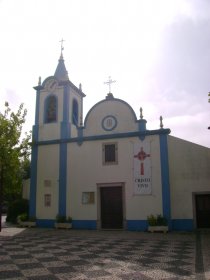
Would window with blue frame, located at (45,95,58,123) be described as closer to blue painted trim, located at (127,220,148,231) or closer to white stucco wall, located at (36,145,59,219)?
white stucco wall, located at (36,145,59,219)

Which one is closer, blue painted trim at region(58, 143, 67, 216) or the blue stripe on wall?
blue painted trim at region(58, 143, 67, 216)

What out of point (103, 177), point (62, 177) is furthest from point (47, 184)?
point (103, 177)

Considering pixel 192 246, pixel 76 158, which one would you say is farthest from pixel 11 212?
pixel 192 246

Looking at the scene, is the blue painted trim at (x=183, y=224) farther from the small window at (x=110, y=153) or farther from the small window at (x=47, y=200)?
the small window at (x=47, y=200)

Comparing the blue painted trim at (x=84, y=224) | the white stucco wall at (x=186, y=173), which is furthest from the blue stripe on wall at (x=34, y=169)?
the white stucco wall at (x=186, y=173)

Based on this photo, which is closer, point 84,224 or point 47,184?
point 84,224

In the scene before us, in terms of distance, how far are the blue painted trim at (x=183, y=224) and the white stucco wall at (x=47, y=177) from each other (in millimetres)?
7162

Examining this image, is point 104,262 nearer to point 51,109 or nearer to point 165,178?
point 165,178

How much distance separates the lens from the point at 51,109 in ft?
70.2

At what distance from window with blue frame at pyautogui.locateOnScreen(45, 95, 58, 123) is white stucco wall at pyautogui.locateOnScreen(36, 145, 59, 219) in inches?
83.4

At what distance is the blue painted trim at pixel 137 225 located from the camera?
17.0 metres

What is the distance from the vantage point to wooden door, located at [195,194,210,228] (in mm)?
17031

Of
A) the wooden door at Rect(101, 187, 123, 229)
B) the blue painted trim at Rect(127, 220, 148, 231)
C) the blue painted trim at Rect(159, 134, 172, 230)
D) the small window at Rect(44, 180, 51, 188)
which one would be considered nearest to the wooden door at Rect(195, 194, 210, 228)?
the blue painted trim at Rect(159, 134, 172, 230)

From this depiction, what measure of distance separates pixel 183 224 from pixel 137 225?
2555 millimetres
